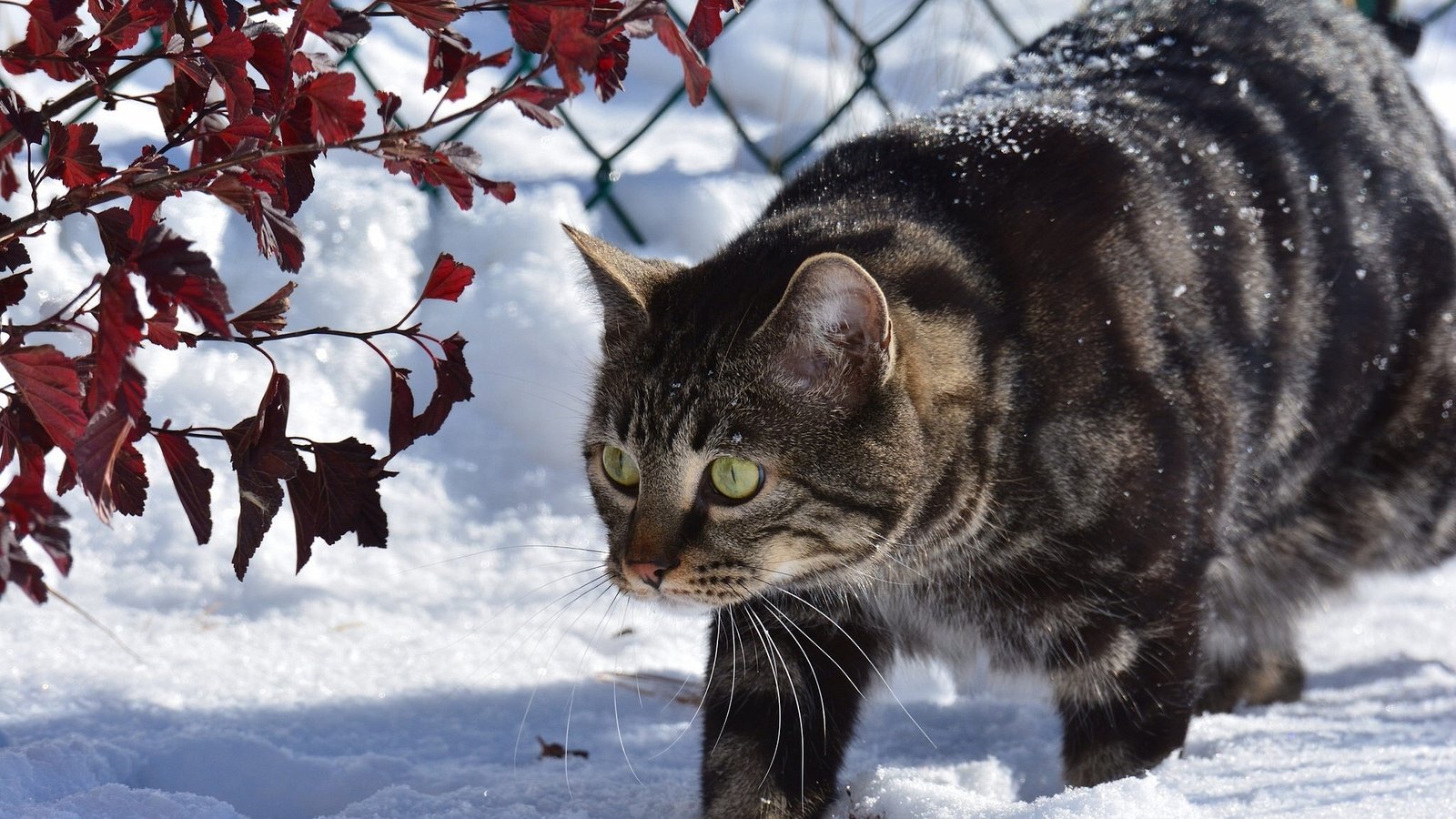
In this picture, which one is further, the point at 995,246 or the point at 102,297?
the point at 995,246

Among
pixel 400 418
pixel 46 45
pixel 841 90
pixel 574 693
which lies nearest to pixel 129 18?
pixel 46 45

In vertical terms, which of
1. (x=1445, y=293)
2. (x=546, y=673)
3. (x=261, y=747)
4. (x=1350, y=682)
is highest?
(x=1445, y=293)

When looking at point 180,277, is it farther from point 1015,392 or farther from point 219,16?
point 1015,392

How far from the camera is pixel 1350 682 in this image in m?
2.42

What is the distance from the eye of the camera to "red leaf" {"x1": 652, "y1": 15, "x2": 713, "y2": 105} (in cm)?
114

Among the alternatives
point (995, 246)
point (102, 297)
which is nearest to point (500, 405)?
point (995, 246)

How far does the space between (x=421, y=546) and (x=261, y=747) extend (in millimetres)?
714

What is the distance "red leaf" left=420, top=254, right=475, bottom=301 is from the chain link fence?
160 centimetres

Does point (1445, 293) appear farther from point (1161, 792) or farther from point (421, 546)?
point (421, 546)

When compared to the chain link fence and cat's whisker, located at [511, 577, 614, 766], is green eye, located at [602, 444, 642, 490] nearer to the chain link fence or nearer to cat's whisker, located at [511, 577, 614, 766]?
cat's whisker, located at [511, 577, 614, 766]

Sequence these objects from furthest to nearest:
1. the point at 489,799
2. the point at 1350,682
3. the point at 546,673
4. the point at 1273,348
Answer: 1. the point at 1350,682
2. the point at 546,673
3. the point at 1273,348
4. the point at 489,799

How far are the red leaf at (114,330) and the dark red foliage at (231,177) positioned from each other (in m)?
0.01

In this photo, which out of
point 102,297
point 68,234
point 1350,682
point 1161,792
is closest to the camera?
point 102,297

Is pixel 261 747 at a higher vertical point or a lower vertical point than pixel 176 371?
lower
